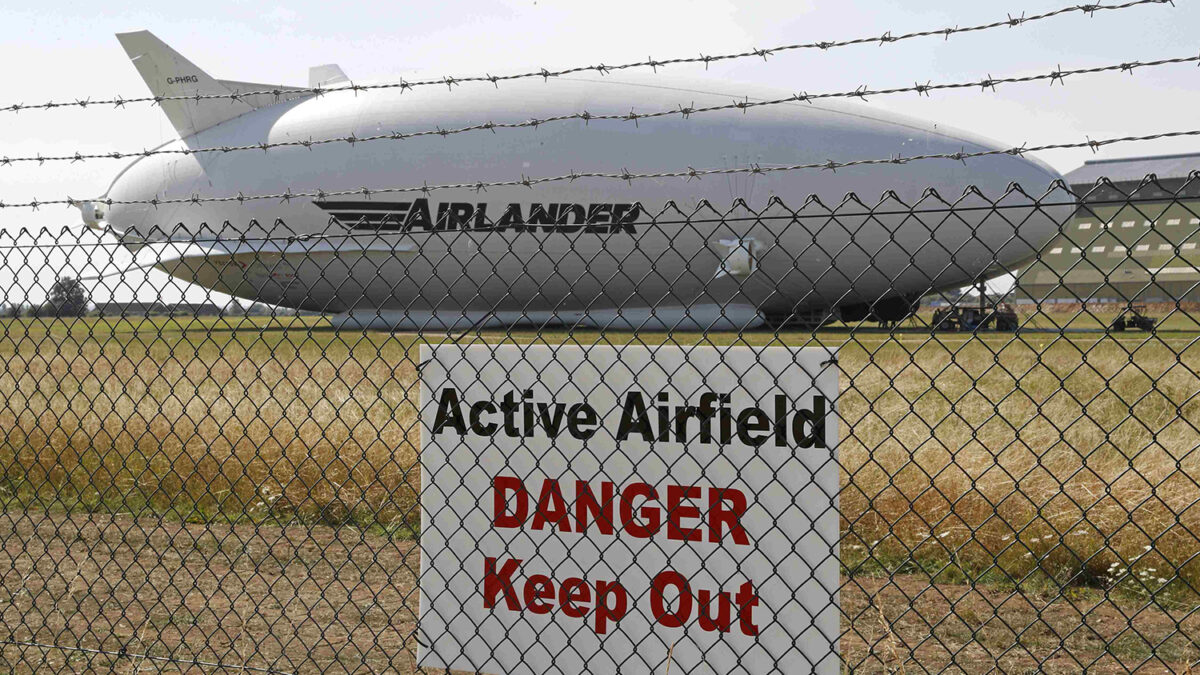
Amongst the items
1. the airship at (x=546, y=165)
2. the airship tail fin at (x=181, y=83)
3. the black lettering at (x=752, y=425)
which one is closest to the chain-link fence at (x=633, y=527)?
the black lettering at (x=752, y=425)

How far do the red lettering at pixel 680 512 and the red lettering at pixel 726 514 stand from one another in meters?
0.04

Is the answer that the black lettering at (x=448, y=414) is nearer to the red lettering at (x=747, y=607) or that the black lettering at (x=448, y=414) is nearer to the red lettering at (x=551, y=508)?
the red lettering at (x=551, y=508)

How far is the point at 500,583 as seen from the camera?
3557mm

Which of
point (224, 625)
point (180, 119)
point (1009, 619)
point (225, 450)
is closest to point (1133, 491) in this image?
point (1009, 619)

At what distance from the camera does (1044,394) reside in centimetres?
1259

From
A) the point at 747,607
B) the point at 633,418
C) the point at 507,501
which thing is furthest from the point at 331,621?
the point at 747,607

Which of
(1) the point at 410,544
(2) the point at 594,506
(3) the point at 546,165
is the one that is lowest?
(1) the point at 410,544

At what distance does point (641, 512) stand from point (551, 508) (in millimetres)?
298

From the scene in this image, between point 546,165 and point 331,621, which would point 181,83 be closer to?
point 546,165

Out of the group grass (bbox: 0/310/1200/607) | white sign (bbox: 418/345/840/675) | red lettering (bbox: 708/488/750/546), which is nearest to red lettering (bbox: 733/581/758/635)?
white sign (bbox: 418/345/840/675)

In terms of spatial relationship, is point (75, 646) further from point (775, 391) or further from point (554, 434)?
point (775, 391)

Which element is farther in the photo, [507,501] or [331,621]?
[331,621]

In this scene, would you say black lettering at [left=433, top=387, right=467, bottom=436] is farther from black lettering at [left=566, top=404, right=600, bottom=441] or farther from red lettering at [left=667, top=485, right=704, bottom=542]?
red lettering at [left=667, top=485, right=704, bottom=542]

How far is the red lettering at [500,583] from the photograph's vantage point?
355 centimetres
